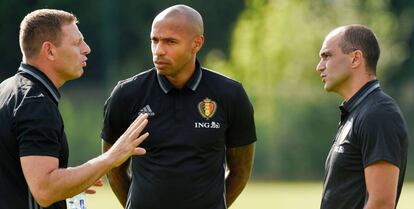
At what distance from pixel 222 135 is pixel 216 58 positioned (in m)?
27.0

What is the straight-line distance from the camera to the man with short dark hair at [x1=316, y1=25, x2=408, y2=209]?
593 centimetres

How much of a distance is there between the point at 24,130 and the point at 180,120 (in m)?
1.64

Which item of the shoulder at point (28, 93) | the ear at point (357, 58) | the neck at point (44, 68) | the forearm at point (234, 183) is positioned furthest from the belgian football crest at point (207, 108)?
the shoulder at point (28, 93)

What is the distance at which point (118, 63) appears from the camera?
29984mm

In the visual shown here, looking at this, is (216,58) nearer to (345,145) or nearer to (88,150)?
(88,150)

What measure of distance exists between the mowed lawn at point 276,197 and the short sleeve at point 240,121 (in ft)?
37.4

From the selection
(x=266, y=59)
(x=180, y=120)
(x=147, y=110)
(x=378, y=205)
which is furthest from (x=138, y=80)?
(x=266, y=59)

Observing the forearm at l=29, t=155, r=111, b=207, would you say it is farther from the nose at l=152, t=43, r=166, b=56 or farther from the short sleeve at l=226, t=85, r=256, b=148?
the short sleeve at l=226, t=85, r=256, b=148

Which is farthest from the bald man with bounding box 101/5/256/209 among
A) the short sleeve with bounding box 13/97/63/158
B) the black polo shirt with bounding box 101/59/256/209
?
the short sleeve with bounding box 13/97/63/158

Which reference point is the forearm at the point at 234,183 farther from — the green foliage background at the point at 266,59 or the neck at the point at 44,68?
the green foliage background at the point at 266,59

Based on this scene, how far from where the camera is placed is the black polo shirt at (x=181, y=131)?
21.9 feet

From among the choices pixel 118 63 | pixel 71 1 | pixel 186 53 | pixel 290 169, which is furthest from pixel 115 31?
pixel 186 53

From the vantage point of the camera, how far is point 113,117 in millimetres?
6961

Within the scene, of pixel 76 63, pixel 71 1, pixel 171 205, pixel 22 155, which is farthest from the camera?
pixel 71 1
